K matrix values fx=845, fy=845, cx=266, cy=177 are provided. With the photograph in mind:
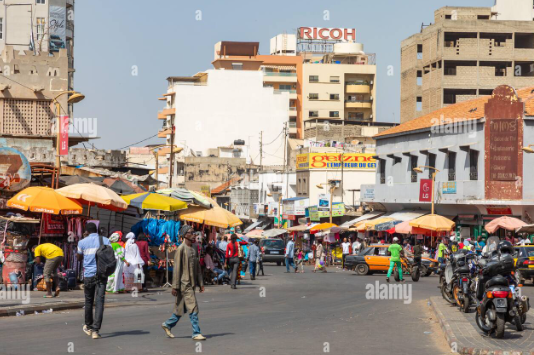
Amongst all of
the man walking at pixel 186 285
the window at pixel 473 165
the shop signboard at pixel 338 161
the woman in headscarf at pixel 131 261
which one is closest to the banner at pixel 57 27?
the shop signboard at pixel 338 161

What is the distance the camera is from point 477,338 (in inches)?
510

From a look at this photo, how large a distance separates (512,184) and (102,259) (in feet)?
111

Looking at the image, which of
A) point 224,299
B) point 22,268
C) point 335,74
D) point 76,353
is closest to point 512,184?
point 224,299

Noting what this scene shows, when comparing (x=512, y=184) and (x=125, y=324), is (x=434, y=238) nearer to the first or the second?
(x=512, y=184)

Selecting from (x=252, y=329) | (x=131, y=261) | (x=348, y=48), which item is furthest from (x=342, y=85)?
(x=252, y=329)

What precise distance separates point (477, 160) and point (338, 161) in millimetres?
26699

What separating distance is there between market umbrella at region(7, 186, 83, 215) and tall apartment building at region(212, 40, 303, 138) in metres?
87.9

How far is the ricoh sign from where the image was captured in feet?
397

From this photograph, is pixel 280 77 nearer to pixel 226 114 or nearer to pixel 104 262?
pixel 226 114

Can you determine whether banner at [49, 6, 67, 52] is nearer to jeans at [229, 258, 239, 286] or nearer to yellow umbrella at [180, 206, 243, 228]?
yellow umbrella at [180, 206, 243, 228]

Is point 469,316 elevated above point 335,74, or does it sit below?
below

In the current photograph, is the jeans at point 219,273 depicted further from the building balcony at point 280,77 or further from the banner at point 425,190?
the building balcony at point 280,77

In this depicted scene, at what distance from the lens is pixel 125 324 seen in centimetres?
1512

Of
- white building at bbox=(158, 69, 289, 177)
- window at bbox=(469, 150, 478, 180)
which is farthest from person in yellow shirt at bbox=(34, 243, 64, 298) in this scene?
white building at bbox=(158, 69, 289, 177)
